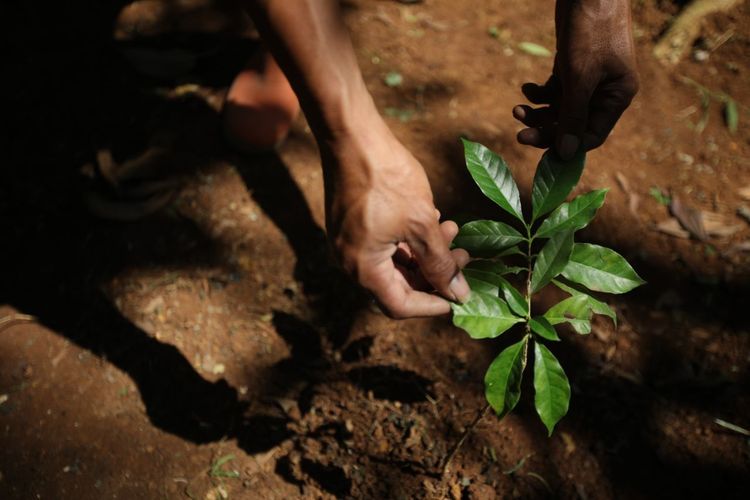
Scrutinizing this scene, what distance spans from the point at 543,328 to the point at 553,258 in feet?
0.45

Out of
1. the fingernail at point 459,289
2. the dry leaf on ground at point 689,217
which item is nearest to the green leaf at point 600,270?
the fingernail at point 459,289

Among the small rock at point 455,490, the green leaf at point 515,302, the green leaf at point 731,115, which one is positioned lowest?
the small rock at point 455,490

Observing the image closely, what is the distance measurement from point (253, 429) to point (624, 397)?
1.30m

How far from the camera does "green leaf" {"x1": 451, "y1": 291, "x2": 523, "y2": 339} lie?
3.64 ft

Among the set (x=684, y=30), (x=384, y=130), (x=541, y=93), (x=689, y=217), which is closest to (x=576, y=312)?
(x=384, y=130)

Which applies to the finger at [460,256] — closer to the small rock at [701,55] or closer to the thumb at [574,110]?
the thumb at [574,110]

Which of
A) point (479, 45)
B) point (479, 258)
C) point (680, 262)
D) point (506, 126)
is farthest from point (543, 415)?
point (479, 45)

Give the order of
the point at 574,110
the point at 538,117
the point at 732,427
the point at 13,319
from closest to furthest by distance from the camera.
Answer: the point at 574,110, the point at 538,117, the point at 732,427, the point at 13,319

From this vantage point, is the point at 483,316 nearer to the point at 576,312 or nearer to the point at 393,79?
the point at 576,312

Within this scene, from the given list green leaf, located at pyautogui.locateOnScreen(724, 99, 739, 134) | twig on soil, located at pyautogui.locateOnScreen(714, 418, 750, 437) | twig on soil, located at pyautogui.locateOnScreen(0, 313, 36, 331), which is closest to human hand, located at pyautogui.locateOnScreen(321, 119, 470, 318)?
twig on soil, located at pyautogui.locateOnScreen(714, 418, 750, 437)

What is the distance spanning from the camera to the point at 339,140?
1.17 meters

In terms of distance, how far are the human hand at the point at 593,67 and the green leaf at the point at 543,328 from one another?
44cm

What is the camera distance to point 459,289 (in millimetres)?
1143

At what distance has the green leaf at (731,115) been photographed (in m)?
2.79
